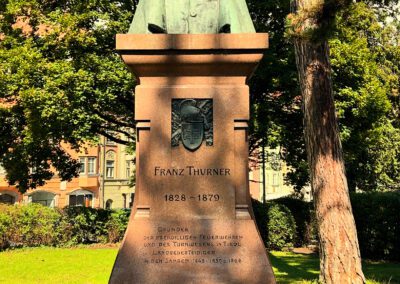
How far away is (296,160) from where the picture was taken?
19875 mm

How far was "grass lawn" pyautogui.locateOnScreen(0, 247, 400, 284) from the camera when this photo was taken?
32.7 ft

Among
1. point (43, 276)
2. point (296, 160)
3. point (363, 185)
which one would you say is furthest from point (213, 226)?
point (363, 185)

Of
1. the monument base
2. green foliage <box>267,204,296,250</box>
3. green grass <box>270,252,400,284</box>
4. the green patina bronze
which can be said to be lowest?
green grass <box>270,252,400,284</box>

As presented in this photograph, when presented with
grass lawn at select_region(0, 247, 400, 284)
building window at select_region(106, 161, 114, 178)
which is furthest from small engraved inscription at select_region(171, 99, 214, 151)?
building window at select_region(106, 161, 114, 178)

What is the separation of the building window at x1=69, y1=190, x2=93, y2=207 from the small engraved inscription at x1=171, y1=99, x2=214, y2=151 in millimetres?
47611

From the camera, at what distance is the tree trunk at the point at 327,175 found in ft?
26.7

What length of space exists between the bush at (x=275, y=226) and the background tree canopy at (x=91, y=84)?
2.60m

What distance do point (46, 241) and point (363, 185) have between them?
18818 millimetres

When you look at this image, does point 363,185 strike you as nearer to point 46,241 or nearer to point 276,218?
point 276,218

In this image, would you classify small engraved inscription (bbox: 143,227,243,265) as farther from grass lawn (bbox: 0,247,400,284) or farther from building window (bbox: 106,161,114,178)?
building window (bbox: 106,161,114,178)

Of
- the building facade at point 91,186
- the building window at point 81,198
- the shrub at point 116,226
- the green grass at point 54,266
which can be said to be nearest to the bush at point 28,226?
the green grass at point 54,266

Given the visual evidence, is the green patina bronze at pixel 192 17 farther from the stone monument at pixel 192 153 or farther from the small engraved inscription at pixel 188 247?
the small engraved inscription at pixel 188 247

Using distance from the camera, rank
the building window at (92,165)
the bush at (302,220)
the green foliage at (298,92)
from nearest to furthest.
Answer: the green foliage at (298,92) < the bush at (302,220) < the building window at (92,165)

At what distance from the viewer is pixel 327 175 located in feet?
27.9
